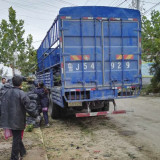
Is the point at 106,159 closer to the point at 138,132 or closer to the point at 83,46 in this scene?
the point at 138,132

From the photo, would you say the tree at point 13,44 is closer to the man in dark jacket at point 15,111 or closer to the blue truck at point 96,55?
the blue truck at point 96,55

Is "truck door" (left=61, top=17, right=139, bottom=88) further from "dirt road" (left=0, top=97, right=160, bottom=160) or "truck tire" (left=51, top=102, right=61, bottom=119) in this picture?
"truck tire" (left=51, top=102, right=61, bottom=119)

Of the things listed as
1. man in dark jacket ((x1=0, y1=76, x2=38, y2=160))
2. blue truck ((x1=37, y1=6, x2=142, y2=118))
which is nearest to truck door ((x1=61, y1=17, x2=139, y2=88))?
blue truck ((x1=37, y1=6, x2=142, y2=118))

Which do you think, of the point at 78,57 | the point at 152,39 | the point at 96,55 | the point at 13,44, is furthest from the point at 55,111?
the point at 152,39

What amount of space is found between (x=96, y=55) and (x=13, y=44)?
26.7ft

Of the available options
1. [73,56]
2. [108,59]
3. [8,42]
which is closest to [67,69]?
[73,56]

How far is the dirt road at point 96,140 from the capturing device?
14.6ft

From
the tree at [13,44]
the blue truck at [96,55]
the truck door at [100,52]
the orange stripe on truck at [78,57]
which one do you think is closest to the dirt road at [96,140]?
the blue truck at [96,55]

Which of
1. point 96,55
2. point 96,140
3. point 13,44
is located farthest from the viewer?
point 13,44

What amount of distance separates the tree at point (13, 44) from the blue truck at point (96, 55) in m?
7.30

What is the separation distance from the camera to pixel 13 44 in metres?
13.3

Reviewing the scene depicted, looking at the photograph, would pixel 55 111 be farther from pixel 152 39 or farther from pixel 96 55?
pixel 152 39

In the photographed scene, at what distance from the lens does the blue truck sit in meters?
6.41

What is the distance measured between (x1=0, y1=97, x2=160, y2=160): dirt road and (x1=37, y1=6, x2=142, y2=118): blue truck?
0.71 metres
